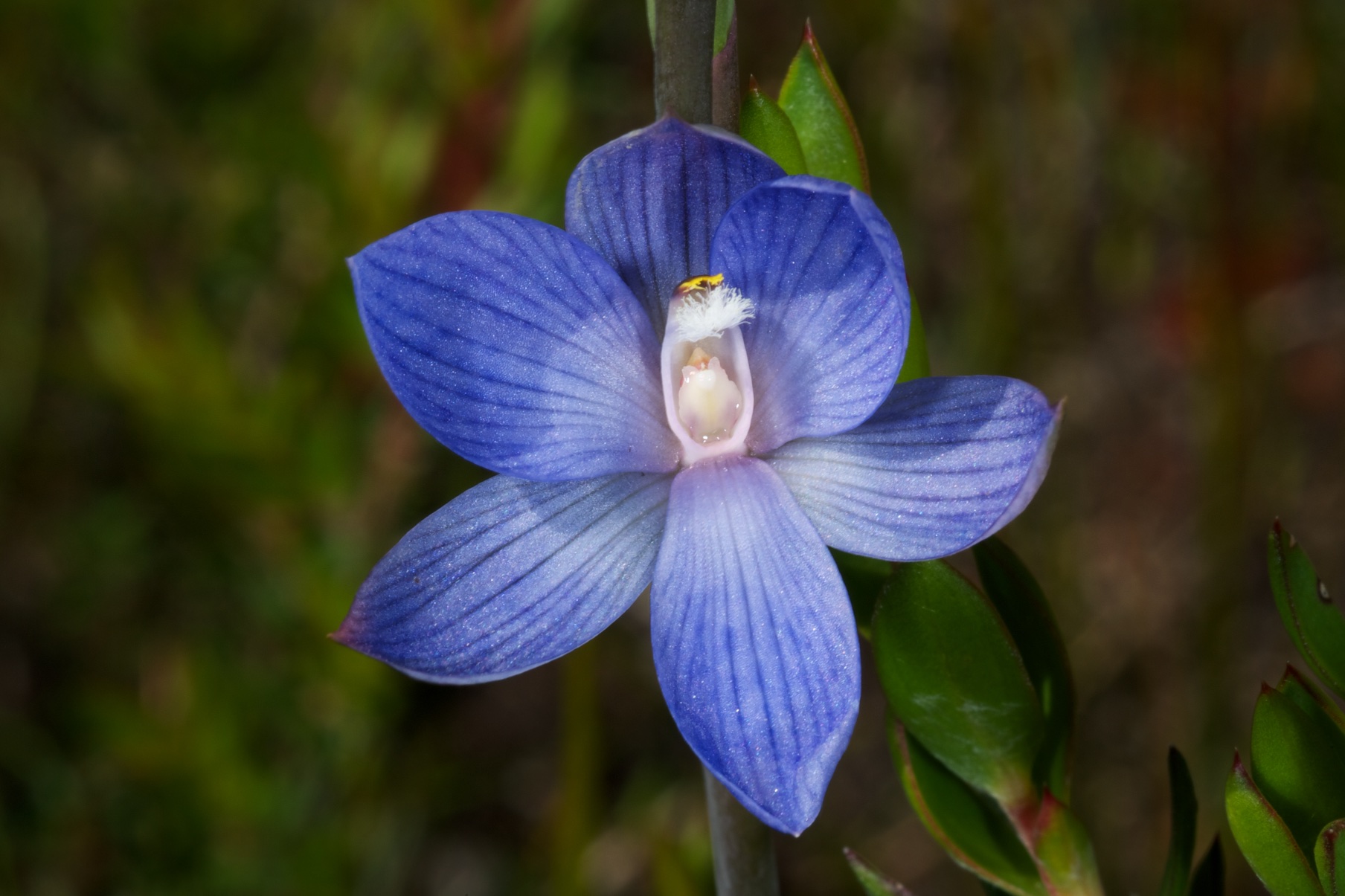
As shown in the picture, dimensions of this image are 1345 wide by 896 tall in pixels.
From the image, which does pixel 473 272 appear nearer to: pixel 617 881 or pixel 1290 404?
pixel 617 881

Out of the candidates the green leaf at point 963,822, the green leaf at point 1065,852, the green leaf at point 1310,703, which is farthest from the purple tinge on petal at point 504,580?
the green leaf at point 1310,703

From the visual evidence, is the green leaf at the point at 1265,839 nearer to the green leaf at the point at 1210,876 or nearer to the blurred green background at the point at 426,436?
the green leaf at the point at 1210,876

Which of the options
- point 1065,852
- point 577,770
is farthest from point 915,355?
point 577,770

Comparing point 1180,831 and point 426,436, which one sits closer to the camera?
point 1180,831

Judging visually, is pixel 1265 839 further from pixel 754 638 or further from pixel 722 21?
pixel 722 21

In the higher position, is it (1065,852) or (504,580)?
(504,580)
